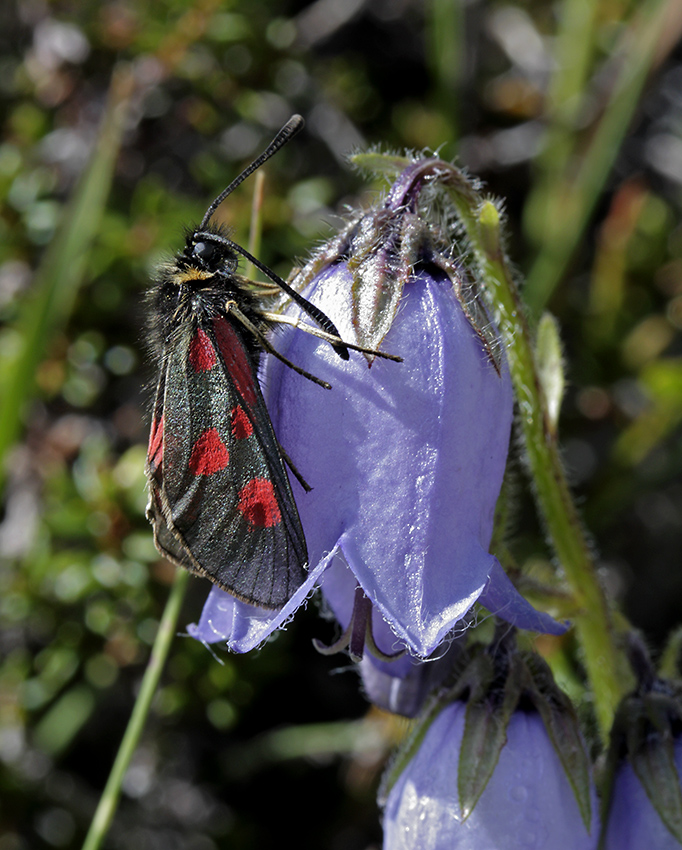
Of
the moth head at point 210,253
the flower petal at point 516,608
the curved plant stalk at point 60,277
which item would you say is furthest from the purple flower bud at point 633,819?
the curved plant stalk at point 60,277

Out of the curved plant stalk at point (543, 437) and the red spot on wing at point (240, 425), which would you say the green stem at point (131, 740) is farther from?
the curved plant stalk at point (543, 437)

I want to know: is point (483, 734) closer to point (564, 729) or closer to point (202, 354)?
point (564, 729)

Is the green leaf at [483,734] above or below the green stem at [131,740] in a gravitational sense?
below

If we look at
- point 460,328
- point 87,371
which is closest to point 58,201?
point 87,371

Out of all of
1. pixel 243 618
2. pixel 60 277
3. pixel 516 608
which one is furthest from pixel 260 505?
pixel 60 277

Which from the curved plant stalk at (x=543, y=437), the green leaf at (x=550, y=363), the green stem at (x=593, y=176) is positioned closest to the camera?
the curved plant stalk at (x=543, y=437)

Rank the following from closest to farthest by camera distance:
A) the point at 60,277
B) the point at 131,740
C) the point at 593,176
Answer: the point at 131,740 → the point at 60,277 → the point at 593,176
